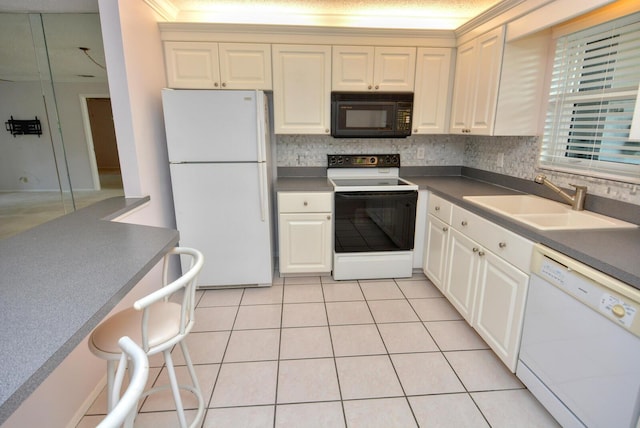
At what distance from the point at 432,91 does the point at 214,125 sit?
186cm

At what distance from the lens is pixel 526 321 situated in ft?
5.29

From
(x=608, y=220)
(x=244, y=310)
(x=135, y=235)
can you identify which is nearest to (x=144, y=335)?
(x=135, y=235)

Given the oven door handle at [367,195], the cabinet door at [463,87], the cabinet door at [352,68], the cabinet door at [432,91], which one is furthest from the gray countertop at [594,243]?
the cabinet door at [352,68]

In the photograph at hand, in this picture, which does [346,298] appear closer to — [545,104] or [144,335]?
[144,335]

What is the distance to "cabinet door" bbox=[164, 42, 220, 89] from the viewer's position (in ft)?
8.54

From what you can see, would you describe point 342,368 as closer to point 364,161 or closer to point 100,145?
point 364,161

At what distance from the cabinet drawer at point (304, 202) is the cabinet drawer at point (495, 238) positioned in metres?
1.00

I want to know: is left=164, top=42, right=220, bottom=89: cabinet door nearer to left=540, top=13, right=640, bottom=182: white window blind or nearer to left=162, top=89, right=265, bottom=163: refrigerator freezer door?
left=162, top=89, right=265, bottom=163: refrigerator freezer door

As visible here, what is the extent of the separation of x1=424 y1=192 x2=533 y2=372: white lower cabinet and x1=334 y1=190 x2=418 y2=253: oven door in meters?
0.28

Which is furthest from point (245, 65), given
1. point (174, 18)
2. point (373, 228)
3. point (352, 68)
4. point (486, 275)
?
point (486, 275)

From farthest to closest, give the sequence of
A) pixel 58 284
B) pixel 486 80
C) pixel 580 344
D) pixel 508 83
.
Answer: pixel 486 80
pixel 508 83
pixel 580 344
pixel 58 284

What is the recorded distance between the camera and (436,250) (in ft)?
8.71

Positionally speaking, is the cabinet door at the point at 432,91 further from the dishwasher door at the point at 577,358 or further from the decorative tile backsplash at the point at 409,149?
the dishwasher door at the point at 577,358

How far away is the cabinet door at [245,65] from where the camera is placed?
2635mm
